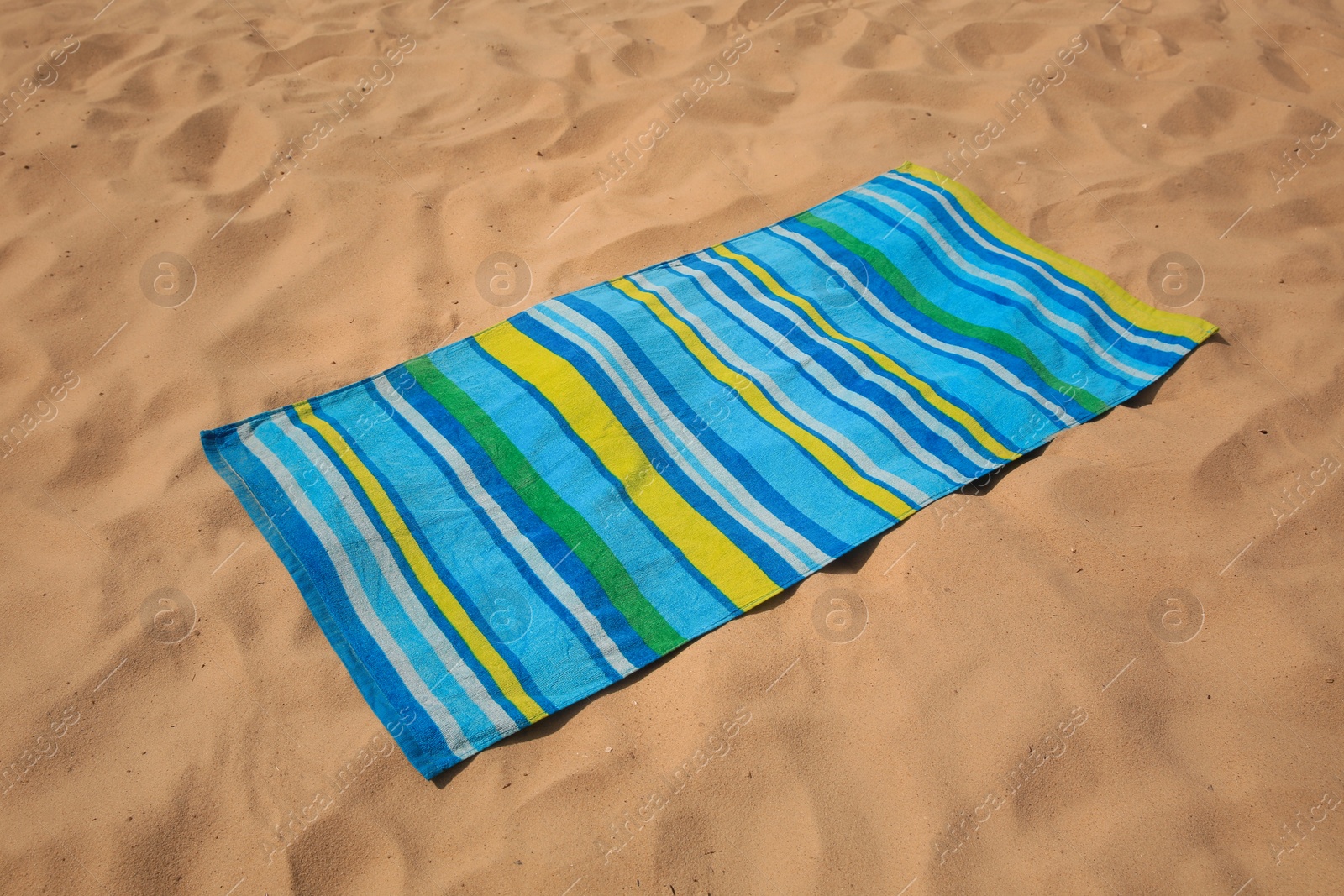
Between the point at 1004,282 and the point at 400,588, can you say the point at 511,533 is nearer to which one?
the point at 400,588

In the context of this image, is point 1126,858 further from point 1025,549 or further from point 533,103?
point 533,103

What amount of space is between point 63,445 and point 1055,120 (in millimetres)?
3839

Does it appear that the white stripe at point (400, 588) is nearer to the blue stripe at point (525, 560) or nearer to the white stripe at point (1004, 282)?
the blue stripe at point (525, 560)

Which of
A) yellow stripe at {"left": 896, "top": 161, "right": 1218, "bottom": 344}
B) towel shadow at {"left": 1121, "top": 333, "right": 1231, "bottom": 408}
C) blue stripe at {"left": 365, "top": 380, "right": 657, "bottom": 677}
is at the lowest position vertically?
towel shadow at {"left": 1121, "top": 333, "right": 1231, "bottom": 408}

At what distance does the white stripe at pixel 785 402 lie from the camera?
7.79 feet

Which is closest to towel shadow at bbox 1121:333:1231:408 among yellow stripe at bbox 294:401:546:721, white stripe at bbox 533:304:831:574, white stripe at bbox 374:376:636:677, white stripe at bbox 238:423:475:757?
white stripe at bbox 533:304:831:574

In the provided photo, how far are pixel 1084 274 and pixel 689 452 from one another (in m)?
1.57

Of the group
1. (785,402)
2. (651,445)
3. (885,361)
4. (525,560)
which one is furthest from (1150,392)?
(525,560)

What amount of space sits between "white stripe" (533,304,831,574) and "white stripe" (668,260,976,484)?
438mm

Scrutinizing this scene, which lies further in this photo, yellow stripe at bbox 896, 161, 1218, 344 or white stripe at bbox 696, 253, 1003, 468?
yellow stripe at bbox 896, 161, 1218, 344

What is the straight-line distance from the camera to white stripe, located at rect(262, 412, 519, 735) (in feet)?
6.56

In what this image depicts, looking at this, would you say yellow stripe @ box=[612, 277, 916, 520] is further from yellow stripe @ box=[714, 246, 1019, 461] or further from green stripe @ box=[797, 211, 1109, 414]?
green stripe @ box=[797, 211, 1109, 414]

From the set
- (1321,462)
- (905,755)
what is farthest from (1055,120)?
(905,755)

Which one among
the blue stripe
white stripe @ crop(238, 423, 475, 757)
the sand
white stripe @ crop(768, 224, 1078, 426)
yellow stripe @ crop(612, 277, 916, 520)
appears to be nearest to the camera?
the sand
